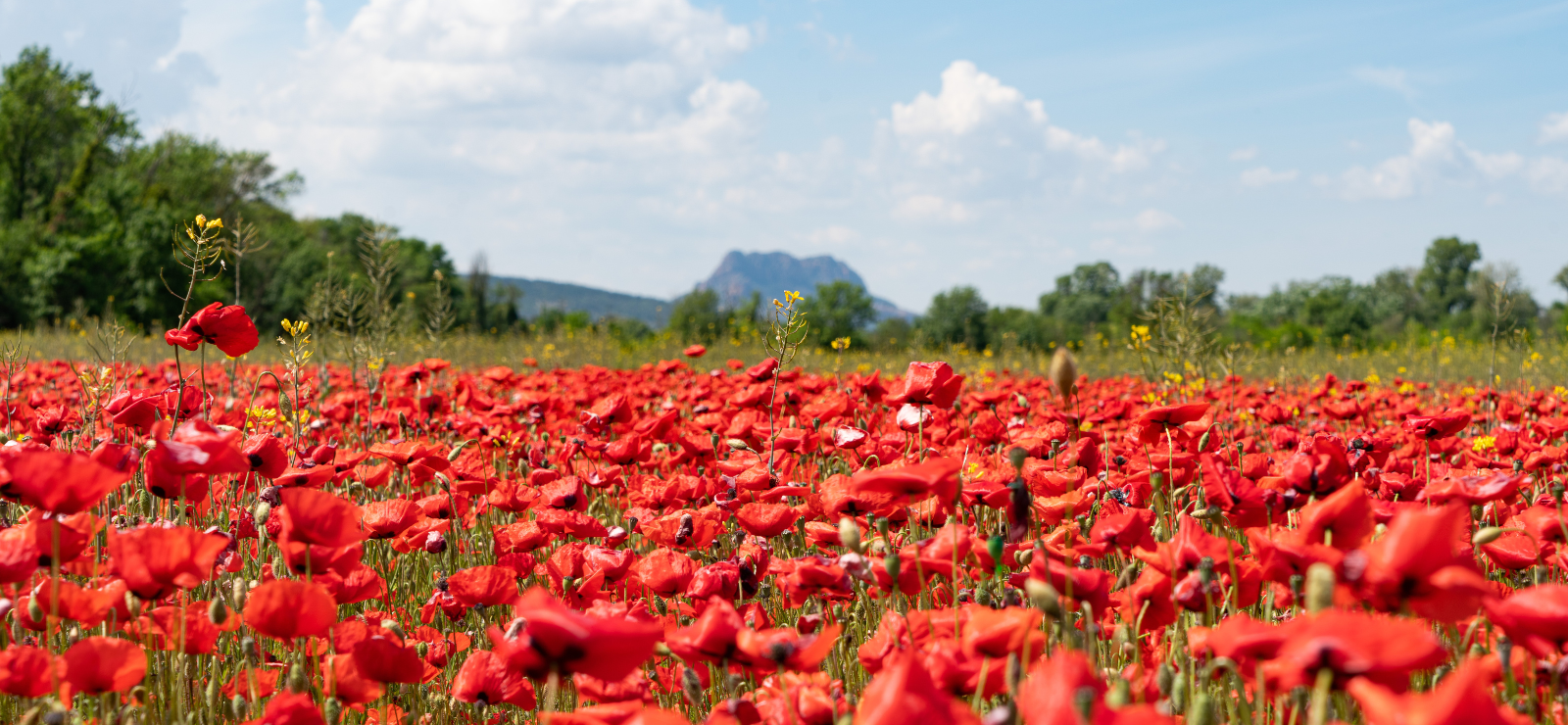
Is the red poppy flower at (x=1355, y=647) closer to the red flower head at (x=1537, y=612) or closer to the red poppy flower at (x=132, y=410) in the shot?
the red flower head at (x=1537, y=612)

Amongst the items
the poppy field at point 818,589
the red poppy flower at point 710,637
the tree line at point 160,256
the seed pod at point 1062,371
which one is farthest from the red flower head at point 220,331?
the tree line at point 160,256

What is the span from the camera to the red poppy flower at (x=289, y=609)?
1.11m

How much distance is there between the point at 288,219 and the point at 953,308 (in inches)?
1473

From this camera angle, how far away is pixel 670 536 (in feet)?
5.88

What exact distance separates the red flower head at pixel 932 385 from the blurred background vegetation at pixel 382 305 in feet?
5.81

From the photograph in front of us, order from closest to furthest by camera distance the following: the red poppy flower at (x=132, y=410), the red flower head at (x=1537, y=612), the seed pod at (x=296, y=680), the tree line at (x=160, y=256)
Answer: the red flower head at (x=1537, y=612) < the seed pod at (x=296, y=680) < the red poppy flower at (x=132, y=410) < the tree line at (x=160, y=256)

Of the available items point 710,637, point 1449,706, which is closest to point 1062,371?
point 710,637

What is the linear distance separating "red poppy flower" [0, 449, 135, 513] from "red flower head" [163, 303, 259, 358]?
2.76 ft

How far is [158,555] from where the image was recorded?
1139mm

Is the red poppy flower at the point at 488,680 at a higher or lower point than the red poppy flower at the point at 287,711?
lower

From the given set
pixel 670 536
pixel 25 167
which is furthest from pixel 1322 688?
pixel 25 167

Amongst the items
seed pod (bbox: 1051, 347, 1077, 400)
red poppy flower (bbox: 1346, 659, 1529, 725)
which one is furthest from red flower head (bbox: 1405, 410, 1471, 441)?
red poppy flower (bbox: 1346, 659, 1529, 725)

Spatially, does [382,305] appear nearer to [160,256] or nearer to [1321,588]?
[1321,588]

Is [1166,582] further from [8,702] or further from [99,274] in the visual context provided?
[99,274]
